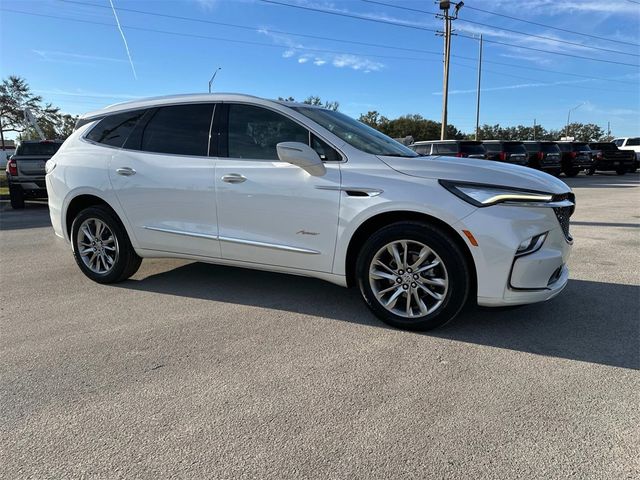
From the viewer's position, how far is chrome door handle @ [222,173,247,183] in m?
4.10

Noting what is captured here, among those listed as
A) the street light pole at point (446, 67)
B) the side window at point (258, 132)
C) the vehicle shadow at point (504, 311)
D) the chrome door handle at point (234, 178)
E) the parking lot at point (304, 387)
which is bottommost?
the parking lot at point (304, 387)

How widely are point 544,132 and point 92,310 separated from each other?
10718 centimetres

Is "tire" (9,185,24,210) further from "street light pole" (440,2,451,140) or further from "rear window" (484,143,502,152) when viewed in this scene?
"street light pole" (440,2,451,140)

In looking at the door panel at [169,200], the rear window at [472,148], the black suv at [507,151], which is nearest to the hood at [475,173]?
the door panel at [169,200]

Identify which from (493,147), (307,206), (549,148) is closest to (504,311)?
(307,206)

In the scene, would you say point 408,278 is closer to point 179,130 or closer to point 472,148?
point 179,130

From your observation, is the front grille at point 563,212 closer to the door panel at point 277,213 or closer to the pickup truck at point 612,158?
the door panel at point 277,213

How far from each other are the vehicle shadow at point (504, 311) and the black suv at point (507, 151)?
16.7 m

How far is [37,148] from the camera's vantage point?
474 inches

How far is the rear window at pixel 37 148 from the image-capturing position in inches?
468

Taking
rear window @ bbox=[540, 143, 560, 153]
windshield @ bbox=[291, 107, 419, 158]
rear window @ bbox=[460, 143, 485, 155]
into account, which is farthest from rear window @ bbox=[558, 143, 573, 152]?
windshield @ bbox=[291, 107, 419, 158]

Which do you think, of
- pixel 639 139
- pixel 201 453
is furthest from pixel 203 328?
pixel 639 139

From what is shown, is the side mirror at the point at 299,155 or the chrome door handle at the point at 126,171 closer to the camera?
the side mirror at the point at 299,155

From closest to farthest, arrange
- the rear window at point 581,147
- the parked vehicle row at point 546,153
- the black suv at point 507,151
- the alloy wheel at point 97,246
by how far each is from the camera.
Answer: the alloy wheel at point 97,246, the parked vehicle row at point 546,153, the black suv at point 507,151, the rear window at point 581,147
